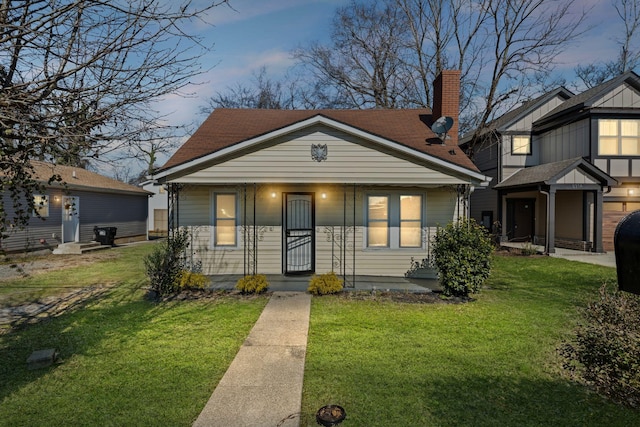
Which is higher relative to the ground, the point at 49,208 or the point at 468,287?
the point at 49,208

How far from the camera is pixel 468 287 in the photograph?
7461 millimetres

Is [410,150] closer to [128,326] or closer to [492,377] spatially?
[492,377]

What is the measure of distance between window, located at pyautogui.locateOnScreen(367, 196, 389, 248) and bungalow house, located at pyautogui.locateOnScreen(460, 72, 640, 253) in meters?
6.92

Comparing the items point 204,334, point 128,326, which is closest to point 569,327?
point 204,334

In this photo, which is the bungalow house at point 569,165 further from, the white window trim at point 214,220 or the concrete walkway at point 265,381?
the concrete walkway at point 265,381

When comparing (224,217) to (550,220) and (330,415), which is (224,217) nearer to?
(330,415)

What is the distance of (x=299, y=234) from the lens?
9797mm

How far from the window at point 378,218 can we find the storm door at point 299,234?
1.65 m

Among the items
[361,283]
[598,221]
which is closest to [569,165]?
[598,221]

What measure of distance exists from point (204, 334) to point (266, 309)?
1540mm

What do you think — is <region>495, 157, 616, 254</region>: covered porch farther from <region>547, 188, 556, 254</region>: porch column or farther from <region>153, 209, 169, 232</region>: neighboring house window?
<region>153, 209, 169, 232</region>: neighboring house window

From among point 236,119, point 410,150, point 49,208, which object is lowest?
point 49,208

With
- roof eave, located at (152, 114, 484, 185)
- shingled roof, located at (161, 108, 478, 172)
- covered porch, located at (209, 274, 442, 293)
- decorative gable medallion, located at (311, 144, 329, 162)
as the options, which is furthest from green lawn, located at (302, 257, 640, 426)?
shingled roof, located at (161, 108, 478, 172)

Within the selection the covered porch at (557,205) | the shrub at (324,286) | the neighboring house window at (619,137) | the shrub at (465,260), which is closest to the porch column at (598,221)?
the covered porch at (557,205)
